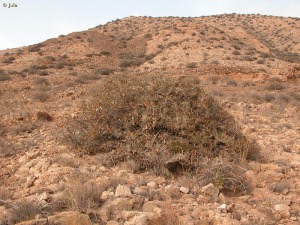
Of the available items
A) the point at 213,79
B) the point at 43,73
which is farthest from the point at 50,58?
the point at 213,79

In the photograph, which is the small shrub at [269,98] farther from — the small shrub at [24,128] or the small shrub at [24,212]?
the small shrub at [24,212]

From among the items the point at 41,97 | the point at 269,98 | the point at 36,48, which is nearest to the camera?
the point at 269,98

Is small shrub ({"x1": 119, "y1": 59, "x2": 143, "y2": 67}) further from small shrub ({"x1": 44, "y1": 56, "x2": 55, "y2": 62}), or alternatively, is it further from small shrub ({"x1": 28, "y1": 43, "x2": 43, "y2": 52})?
small shrub ({"x1": 28, "y1": 43, "x2": 43, "y2": 52})

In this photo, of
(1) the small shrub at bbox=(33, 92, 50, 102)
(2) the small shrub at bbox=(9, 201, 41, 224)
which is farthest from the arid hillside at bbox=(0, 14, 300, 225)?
(1) the small shrub at bbox=(33, 92, 50, 102)

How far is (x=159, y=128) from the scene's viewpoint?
5.64 metres

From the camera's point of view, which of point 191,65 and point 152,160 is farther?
point 191,65

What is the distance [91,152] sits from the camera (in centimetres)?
577

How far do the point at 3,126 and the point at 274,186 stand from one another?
6.35 meters

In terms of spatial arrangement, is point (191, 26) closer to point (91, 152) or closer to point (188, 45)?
point (188, 45)

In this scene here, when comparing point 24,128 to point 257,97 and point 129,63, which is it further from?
point 129,63

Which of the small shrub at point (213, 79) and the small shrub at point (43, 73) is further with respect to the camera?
the small shrub at point (43, 73)

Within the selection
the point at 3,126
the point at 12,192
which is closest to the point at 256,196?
the point at 12,192

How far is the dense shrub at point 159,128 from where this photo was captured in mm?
5164

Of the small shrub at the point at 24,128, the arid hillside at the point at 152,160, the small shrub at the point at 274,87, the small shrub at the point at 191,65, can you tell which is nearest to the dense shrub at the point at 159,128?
the arid hillside at the point at 152,160
